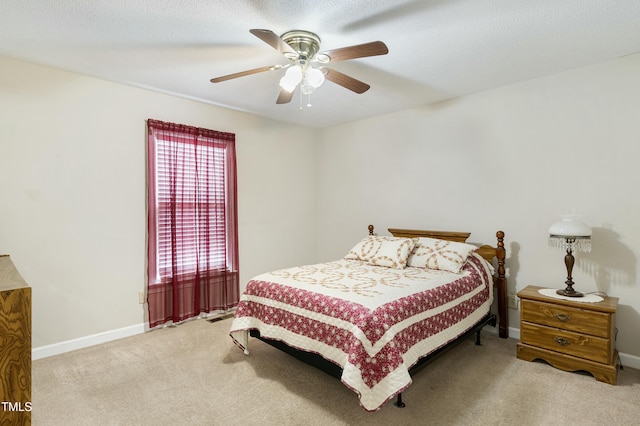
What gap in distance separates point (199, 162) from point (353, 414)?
2.83 m

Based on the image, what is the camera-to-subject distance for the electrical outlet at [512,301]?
3.27 metres

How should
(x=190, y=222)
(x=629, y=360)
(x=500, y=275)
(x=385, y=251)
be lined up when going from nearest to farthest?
(x=629, y=360) → (x=500, y=275) → (x=385, y=251) → (x=190, y=222)

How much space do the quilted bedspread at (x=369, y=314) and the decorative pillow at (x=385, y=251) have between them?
189 mm

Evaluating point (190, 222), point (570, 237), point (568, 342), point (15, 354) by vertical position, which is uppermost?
point (190, 222)

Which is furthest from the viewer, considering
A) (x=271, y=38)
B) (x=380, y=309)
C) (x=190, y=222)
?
(x=190, y=222)

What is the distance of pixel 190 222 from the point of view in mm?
3600

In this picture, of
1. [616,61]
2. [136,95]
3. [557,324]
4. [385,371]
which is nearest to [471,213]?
[557,324]

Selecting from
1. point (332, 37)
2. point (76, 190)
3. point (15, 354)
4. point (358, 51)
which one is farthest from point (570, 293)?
point (76, 190)

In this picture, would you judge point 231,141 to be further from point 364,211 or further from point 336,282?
point 336,282

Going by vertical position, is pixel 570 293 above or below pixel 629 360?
above

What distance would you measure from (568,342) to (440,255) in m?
1.11

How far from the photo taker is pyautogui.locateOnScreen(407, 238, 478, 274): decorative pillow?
3019 mm

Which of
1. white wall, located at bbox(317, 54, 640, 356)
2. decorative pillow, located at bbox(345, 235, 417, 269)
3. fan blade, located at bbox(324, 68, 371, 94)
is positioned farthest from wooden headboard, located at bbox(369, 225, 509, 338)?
fan blade, located at bbox(324, 68, 371, 94)

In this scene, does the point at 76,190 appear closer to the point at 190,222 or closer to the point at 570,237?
the point at 190,222
